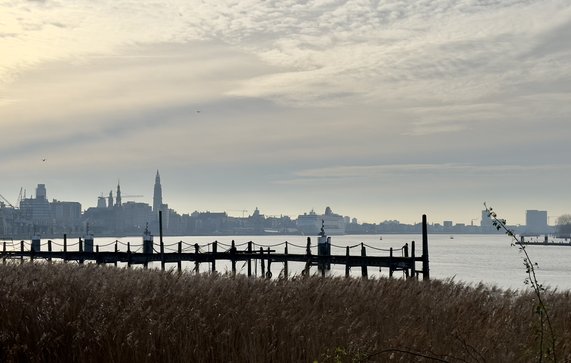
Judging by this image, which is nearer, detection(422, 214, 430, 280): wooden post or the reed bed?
the reed bed

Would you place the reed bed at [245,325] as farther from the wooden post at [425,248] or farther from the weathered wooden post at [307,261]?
the wooden post at [425,248]

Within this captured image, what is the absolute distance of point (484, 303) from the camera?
1559cm

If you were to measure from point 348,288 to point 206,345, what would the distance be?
6137 millimetres

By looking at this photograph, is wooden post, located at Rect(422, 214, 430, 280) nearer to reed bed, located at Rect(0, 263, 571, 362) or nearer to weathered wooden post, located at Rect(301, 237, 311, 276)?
weathered wooden post, located at Rect(301, 237, 311, 276)

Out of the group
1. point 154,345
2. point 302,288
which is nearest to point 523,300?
point 302,288

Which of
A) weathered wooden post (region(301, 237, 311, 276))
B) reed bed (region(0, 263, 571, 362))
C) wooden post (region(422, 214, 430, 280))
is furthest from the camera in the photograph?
wooden post (region(422, 214, 430, 280))

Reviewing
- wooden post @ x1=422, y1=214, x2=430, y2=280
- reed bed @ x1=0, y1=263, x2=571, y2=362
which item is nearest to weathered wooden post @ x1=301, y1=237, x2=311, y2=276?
reed bed @ x1=0, y1=263, x2=571, y2=362

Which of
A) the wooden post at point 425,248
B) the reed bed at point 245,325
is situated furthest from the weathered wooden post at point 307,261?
the wooden post at point 425,248

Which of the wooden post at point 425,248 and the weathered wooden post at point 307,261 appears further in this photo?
the wooden post at point 425,248

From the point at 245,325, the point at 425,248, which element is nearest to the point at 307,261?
the point at 425,248

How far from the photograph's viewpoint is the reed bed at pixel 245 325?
963 centimetres

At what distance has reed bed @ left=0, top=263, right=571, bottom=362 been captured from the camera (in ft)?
31.6

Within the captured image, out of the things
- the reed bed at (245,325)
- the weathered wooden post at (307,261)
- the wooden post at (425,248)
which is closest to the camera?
the reed bed at (245,325)

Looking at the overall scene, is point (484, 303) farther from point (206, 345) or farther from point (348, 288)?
point (206, 345)
